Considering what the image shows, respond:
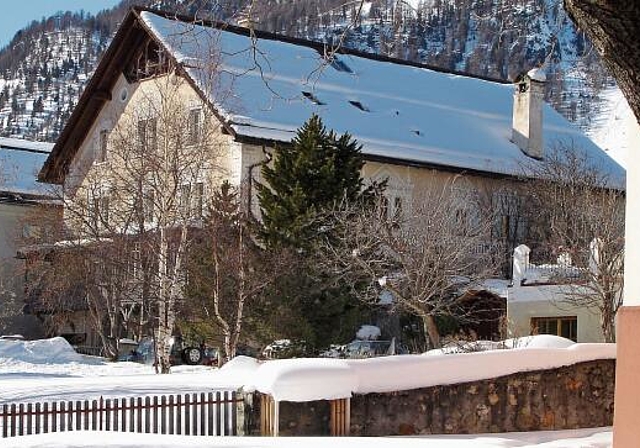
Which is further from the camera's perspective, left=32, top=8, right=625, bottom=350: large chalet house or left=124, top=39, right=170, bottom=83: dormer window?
left=124, top=39, right=170, bottom=83: dormer window

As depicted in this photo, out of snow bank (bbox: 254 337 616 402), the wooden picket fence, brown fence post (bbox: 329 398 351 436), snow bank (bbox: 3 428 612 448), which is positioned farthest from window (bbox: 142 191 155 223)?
snow bank (bbox: 3 428 612 448)

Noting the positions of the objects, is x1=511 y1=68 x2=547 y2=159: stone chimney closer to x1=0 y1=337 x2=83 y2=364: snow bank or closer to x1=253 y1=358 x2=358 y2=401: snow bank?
x1=0 y1=337 x2=83 y2=364: snow bank

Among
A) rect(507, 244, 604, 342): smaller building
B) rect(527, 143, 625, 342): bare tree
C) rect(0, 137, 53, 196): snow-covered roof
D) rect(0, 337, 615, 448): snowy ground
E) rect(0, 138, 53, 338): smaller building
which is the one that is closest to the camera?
rect(0, 337, 615, 448): snowy ground

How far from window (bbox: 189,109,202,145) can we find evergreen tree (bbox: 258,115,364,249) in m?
4.11

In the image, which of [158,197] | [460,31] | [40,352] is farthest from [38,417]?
[40,352]

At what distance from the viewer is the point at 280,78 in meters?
41.4

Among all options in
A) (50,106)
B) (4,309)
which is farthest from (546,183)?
(50,106)

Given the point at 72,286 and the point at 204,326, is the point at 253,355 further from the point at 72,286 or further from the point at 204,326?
the point at 72,286

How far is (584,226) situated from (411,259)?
19.6ft

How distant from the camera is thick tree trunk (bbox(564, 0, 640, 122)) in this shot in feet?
18.4

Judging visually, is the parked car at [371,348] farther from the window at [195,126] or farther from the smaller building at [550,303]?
the window at [195,126]

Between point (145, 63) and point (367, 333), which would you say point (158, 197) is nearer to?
point (367, 333)

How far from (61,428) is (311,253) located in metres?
14.2

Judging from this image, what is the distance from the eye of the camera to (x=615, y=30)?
5668 mm
